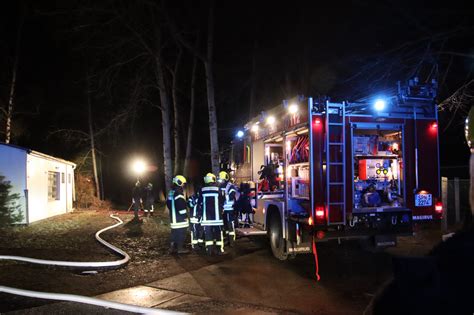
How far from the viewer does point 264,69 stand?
68.7 feet

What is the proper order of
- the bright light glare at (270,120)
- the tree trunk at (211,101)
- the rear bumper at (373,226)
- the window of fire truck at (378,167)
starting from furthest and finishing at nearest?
the tree trunk at (211,101) → the bright light glare at (270,120) → the window of fire truck at (378,167) → the rear bumper at (373,226)

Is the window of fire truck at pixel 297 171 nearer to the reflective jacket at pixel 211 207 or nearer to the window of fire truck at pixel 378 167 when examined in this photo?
the window of fire truck at pixel 378 167

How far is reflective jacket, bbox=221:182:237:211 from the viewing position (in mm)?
10141

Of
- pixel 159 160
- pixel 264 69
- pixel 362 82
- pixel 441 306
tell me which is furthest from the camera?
pixel 159 160

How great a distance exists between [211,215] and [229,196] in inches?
38.2

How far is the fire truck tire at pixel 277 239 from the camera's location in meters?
8.39

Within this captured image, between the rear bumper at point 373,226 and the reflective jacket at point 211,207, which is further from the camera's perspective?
the reflective jacket at point 211,207

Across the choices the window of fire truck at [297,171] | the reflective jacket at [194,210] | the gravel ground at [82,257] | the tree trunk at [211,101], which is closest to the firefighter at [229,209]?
the gravel ground at [82,257]

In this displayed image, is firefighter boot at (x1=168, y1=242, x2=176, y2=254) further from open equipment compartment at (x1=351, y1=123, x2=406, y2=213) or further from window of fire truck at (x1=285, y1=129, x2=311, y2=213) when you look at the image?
open equipment compartment at (x1=351, y1=123, x2=406, y2=213)

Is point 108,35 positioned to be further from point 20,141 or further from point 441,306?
point 441,306

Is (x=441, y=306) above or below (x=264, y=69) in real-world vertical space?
below

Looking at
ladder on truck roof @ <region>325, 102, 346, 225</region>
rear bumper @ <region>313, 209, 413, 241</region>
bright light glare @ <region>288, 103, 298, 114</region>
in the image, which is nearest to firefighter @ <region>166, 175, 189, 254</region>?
bright light glare @ <region>288, 103, 298, 114</region>

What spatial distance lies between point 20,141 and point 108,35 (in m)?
9.67

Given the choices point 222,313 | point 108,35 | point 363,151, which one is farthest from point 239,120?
point 222,313
